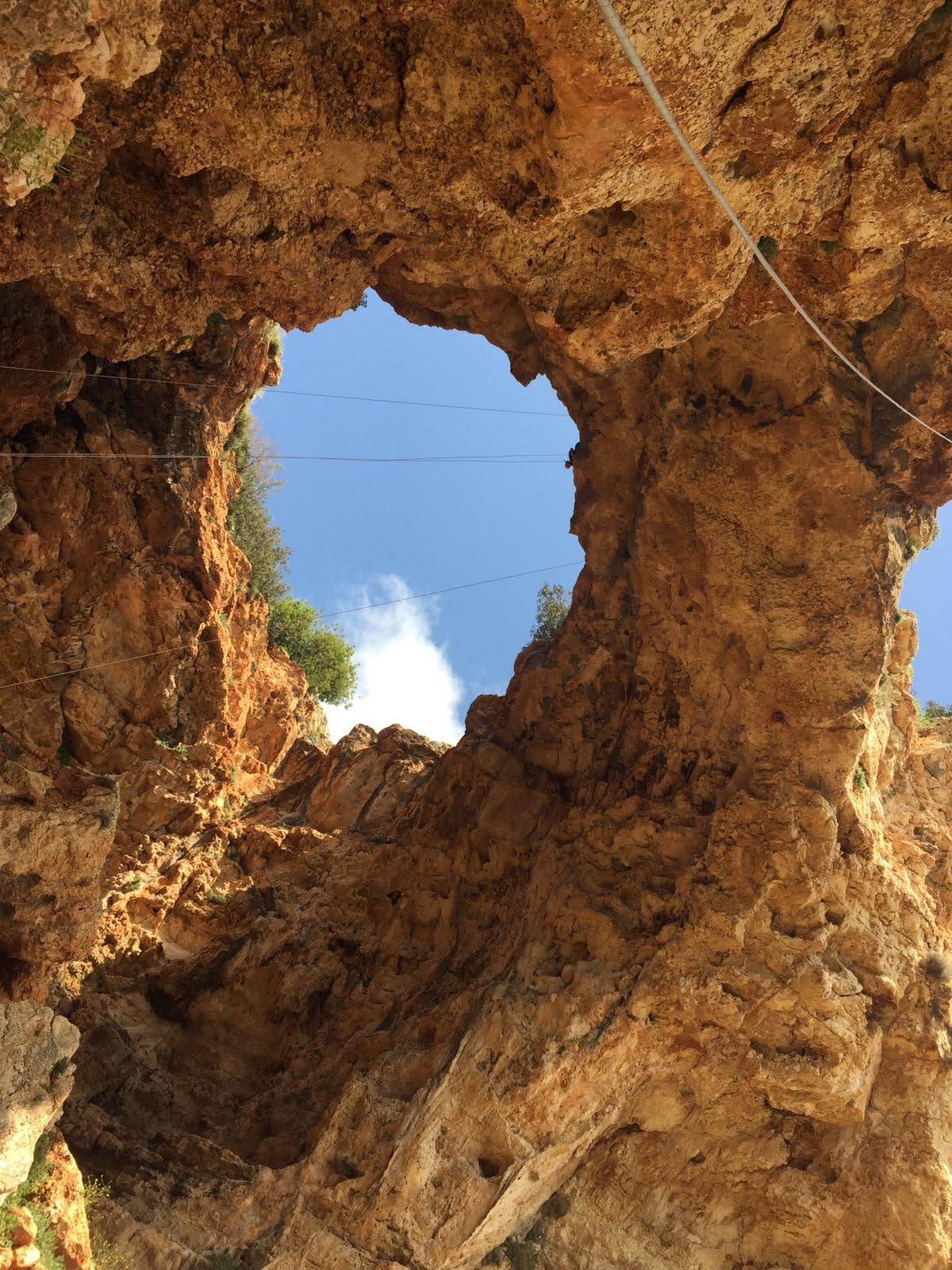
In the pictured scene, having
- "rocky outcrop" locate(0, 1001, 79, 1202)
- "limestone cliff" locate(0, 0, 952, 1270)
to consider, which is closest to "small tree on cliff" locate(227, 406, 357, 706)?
"limestone cliff" locate(0, 0, 952, 1270)

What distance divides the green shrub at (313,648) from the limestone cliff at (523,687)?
26.7ft

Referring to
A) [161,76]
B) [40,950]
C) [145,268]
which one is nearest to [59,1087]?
[40,950]

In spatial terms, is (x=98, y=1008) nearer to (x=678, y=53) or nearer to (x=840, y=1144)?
(x=840, y=1144)

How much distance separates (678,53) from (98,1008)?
13301mm

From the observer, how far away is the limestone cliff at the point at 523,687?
20.6ft

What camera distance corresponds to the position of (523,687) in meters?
15.2

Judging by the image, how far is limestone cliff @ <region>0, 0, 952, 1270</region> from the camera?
6.27 meters

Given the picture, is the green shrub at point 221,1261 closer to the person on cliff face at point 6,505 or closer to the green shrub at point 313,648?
the person on cliff face at point 6,505

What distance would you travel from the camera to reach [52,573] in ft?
43.3

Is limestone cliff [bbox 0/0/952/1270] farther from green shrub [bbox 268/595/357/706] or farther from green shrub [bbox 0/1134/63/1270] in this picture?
green shrub [bbox 268/595/357/706]

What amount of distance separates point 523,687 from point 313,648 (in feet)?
38.9

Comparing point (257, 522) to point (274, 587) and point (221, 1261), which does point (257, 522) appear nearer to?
point (274, 587)

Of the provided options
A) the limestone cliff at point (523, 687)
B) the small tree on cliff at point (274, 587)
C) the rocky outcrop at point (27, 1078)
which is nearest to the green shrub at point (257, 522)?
the small tree on cliff at point (274, 587)

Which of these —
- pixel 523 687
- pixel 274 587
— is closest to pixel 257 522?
pixel 274 587
